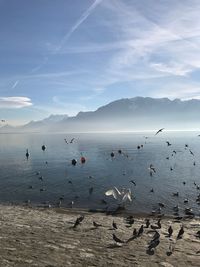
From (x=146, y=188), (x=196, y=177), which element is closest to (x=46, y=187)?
(x=146, y=188)

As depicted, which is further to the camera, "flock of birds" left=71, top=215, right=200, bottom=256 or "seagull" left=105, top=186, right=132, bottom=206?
"seagull" left=105, top=186, right=132, bottom=206

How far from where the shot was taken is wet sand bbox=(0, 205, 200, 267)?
71.2ft

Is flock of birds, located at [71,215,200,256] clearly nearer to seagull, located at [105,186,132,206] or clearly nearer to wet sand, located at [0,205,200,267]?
wet sand, located at [0,205,200,267]

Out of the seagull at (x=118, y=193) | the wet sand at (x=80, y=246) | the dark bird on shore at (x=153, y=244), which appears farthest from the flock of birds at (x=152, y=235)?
the seagull at (x=118, y=193)

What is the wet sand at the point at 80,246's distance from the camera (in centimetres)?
2169

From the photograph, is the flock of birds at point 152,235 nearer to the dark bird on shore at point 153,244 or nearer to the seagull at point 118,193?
the dark bird on shore at point 153,244

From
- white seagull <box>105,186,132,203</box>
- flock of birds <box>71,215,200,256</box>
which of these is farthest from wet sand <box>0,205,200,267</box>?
white seagull <box>105,186,132,203</box>

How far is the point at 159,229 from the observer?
107 ft

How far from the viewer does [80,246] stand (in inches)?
968

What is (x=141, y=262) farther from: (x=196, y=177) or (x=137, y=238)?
(x=196, y=177)

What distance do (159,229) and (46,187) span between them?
42.6m

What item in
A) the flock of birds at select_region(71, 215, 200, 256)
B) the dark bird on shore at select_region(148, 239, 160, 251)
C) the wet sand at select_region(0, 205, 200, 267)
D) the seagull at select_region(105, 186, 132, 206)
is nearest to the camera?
the wet sand at select_region(0, 205, 200, 267)

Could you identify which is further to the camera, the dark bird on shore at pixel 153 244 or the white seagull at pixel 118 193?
the white seagull at pixel 118 193

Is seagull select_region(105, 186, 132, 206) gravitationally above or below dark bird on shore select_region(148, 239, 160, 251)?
above
